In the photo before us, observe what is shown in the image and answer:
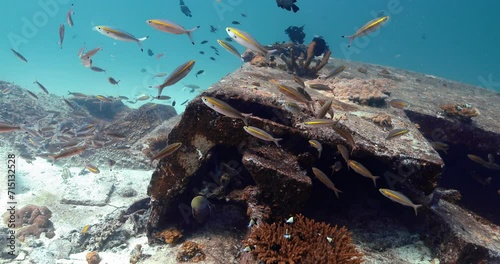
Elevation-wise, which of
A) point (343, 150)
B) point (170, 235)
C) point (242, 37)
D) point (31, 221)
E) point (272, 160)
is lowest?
point (31, 221)

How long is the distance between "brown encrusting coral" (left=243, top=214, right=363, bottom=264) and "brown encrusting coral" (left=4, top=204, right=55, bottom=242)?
5.95 metres

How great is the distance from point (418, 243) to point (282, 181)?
274cm

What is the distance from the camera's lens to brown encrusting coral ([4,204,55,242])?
6.80m

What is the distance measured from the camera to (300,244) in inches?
150

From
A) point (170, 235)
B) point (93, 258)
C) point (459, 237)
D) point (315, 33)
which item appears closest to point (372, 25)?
point (459, 237)

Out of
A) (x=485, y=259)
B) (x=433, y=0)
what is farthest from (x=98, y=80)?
(x=433, y=0)

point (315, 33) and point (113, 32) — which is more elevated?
point (315, 33)

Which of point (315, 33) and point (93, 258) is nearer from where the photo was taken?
point (93, 258)

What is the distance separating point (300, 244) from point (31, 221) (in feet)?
23.8

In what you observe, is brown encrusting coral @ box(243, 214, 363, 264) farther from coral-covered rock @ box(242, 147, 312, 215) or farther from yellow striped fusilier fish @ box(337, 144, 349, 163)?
yellow striped fusilier fish @ box(337, 144, 349, 163)

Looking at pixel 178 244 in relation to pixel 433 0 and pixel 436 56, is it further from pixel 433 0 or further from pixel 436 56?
pixel 433 0

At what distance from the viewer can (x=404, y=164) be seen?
14.1ft

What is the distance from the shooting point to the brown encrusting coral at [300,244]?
11.8 feet

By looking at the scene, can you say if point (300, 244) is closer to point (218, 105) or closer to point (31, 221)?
point (218, 105)
